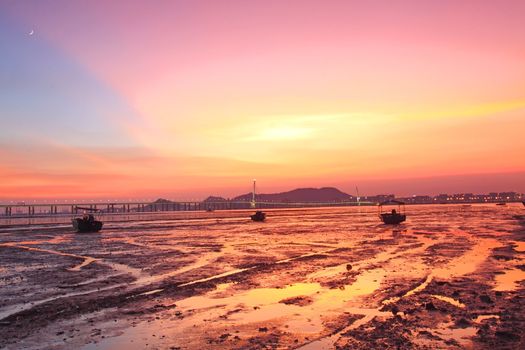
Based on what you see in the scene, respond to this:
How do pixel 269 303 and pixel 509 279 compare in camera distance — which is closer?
pixel 269 303

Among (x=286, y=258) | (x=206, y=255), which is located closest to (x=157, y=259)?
(x=206, y=255)

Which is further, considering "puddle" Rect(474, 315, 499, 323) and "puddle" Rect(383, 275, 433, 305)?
"puddle" Rect(383, 275, 433, 305)

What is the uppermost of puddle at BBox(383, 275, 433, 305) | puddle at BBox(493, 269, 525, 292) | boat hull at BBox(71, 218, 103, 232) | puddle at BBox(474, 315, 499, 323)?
boat hull at BBox(71, 218, 103, 232)

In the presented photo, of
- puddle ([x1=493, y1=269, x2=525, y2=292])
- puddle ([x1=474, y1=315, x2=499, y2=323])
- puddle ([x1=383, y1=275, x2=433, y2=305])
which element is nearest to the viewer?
puddle ([x1=474, y1=315, x2=499, y2=323])

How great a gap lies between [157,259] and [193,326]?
1777 centimetres

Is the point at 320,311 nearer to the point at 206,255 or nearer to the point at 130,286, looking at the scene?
the point at 130,286

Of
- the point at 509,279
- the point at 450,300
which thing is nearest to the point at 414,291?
the point at 450,300

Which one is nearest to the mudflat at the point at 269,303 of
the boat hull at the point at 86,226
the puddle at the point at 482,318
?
the puddle at the point at 482,318

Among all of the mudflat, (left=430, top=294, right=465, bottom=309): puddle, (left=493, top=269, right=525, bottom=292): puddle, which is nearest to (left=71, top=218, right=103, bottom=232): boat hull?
the mudflat

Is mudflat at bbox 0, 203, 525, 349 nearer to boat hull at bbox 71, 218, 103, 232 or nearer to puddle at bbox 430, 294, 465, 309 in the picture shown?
puddle at bbox 430, 294, 465, 309

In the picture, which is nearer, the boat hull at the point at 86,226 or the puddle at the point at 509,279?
the puddle at the point at 509,279

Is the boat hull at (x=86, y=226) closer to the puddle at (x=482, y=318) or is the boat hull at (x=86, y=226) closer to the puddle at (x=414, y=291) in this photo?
the puddle at (x=414, y=291)

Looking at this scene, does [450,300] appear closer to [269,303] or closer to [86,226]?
[269,303]

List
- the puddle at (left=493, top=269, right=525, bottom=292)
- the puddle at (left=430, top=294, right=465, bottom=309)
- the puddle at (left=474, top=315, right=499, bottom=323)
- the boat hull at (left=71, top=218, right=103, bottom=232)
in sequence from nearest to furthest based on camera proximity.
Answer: the puddle at (left=474, top=315, right=499, bottom=323), the puddle at (left=430, top=294, right=465, bottom=309), the puddle at (left=493, top=269, right=525, bottom=292), the boat hull at (left=71, top=218, right=103, bottom=232)
